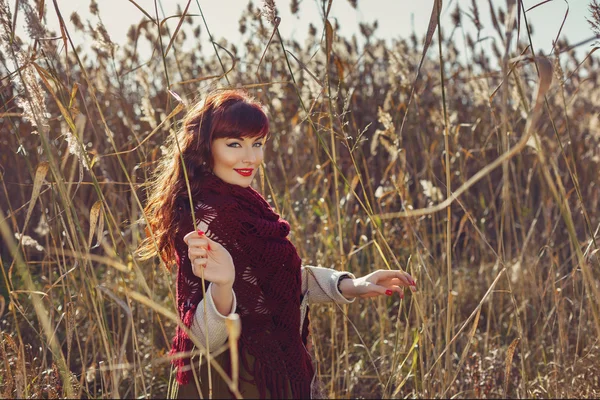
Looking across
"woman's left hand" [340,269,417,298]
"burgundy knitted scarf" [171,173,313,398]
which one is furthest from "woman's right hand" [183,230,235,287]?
"woman's left hand" [340,269,417,298]

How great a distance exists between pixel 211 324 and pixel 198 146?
466 mm

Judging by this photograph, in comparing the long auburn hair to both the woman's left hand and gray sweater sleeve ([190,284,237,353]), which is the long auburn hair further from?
the woman's left hand

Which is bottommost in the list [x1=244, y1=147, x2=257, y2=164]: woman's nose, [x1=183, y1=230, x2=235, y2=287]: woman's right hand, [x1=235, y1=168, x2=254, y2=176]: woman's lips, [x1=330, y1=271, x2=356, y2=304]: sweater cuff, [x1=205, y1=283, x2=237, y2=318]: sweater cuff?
[x1=330, y1=271, x2=356, y2=304]: sweater cuff

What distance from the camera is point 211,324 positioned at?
1.33 metres

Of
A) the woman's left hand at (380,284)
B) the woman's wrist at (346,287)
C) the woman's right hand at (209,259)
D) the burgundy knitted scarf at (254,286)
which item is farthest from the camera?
the woman's wrist at (346,287)

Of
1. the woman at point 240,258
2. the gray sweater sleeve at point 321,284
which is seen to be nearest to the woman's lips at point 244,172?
the woman at point 240,258

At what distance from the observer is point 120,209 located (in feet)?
9.84

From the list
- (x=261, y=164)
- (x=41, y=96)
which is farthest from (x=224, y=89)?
(x=41, y=96)

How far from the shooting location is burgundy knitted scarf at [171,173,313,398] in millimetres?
1452

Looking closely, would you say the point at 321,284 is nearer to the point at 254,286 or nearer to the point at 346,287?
the point at 346,287

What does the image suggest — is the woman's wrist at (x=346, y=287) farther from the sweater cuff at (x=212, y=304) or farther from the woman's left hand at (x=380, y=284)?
the sweater cuff at (x=212, y=304)

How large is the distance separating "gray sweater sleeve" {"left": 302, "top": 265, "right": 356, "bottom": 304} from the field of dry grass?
8cm

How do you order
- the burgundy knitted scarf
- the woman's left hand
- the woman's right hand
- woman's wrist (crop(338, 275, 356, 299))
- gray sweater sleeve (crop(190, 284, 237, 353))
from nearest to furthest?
the woman's right hand
gray sweater sleeve (crop(190, 284, 237, 353))
the burgundy knitted scarf
the woman's left hand
woman's wrist (crop(338, 275, 356, 299))

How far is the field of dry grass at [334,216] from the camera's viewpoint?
132 cm
